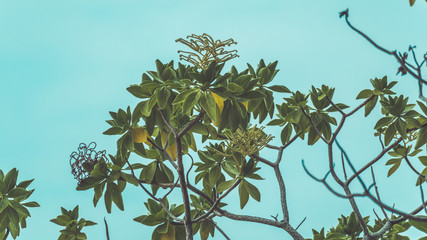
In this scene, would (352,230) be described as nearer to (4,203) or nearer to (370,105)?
(370,105)

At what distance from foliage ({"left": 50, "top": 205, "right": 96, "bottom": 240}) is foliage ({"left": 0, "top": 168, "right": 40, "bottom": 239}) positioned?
168 mm

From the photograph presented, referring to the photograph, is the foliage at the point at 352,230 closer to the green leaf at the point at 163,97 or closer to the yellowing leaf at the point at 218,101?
the yellowing leaf at the point at 218,101

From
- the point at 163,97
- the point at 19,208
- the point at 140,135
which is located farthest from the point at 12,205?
the point at 163,97

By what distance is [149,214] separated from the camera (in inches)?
116

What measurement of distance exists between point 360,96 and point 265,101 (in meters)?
0.62

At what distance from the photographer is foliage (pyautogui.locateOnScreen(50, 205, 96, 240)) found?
3.07 meters

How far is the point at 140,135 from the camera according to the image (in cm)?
276

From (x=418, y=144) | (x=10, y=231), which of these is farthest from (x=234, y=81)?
(x=10, y=231)

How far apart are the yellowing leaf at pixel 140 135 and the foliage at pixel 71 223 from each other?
2.11 ft

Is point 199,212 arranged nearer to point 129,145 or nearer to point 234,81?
point 129,145

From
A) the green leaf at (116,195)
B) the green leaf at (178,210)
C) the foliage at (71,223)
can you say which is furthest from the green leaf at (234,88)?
the foliage at (71,223)

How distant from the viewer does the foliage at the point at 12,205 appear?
2.96 metres

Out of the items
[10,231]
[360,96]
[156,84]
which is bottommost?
[10,231]

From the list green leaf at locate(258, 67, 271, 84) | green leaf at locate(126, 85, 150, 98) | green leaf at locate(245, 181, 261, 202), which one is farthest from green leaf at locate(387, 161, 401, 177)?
green leaf at locate(126, 85, 150, 98)
